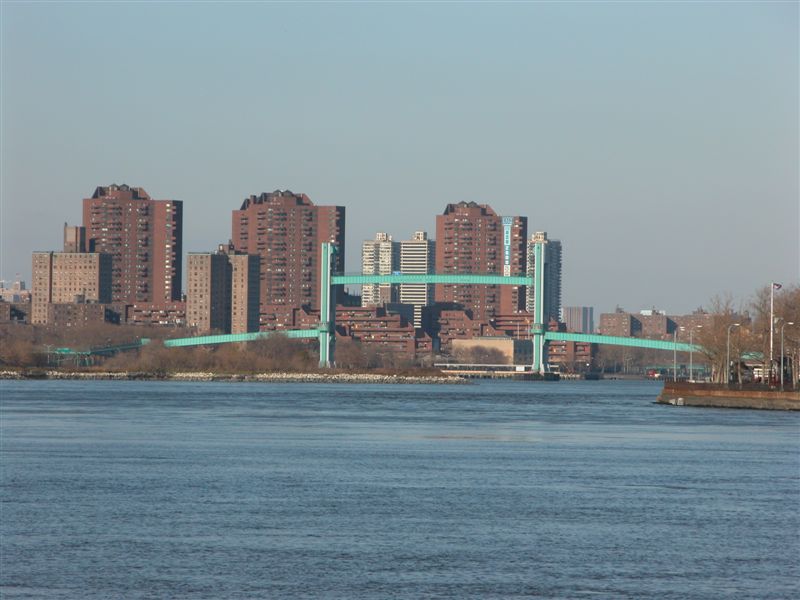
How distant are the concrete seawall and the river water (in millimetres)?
17454

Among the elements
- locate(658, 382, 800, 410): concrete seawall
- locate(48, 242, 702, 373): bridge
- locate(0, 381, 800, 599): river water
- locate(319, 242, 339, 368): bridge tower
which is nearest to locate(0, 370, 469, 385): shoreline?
locate(319, 242, 339, 368): bridge tower

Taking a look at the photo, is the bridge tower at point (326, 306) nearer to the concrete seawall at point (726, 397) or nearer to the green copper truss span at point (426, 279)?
the green copper truss span at point (426, 279)

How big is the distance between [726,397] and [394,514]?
4612cm

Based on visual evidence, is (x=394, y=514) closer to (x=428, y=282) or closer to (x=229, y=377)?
(x=229, y=377)

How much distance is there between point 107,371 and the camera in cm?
13075

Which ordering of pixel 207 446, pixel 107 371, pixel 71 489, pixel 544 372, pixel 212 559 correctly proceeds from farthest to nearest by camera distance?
pixel 544 372 → pixel 107 371 → pixel 207 446 → pixel 71 489 → pixel 212 559

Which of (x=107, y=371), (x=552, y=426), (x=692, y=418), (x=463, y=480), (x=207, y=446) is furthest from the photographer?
(x=107, y=371)

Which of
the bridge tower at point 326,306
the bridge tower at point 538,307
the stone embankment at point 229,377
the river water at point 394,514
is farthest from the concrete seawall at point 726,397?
the bridge tower at point 326,306

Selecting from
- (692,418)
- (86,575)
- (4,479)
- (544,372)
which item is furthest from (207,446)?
(544,372)

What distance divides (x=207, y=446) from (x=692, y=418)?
24.7 meters

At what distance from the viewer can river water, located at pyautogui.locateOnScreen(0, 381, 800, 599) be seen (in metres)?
18.5

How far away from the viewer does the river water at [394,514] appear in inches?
729

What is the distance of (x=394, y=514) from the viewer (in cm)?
2400

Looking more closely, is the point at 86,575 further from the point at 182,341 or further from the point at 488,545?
the point at 182,341
